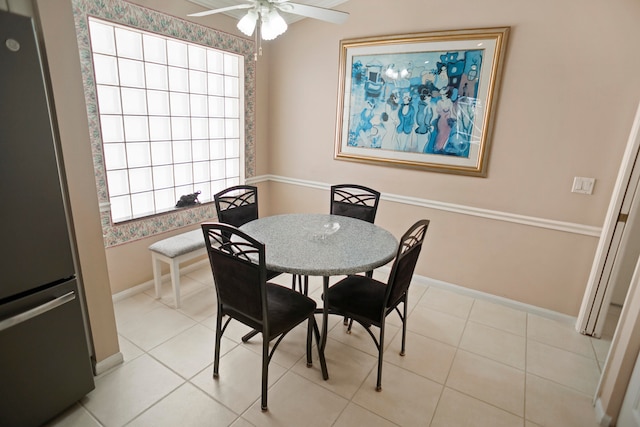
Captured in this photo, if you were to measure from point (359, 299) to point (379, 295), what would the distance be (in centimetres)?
14

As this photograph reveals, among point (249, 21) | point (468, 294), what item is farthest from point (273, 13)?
point (468, 294)

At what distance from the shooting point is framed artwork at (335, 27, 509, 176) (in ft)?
9.04

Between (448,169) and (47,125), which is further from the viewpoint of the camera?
(448,169)

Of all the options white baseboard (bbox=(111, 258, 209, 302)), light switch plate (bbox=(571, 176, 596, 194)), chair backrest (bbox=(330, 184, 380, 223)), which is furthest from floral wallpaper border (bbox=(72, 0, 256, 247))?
light switch plate (bbox=(571, 176, 596, 194))

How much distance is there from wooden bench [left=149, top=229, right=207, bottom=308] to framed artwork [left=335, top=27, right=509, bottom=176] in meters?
1.79

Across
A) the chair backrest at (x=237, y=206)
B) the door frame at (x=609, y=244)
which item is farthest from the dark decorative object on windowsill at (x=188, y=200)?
the door frame at (x=609, y=244)

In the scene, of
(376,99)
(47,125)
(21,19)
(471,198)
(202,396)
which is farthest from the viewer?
(376,99)

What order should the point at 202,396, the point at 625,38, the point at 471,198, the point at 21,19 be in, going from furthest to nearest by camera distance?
the point at 471,198 → the point at 625,38 → the point at 202,396 → the point at 21,19

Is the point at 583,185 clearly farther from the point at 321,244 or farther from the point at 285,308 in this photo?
the point at 285,308

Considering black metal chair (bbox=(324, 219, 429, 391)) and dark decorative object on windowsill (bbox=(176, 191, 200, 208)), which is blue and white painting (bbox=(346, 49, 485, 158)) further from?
dark decorative object on windowsill (bbox=(176, 191, 200, 208))

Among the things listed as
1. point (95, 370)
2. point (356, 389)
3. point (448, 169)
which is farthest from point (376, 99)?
point (95, 370)

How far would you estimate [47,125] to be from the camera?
4.73 feet

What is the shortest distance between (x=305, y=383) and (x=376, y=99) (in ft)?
8.43

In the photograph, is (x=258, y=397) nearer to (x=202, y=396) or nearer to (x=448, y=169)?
(x=202, y=396)
